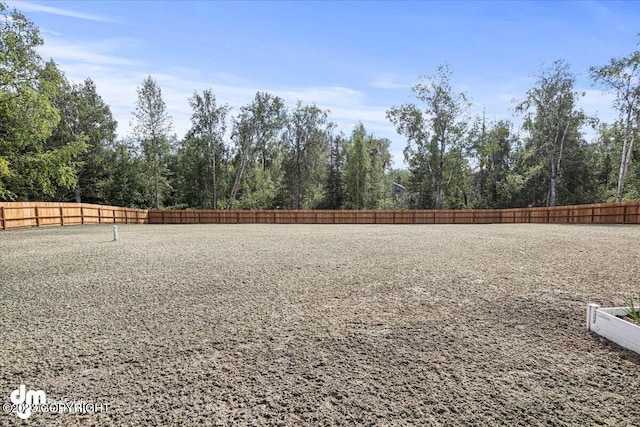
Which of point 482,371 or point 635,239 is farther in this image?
point 635,239

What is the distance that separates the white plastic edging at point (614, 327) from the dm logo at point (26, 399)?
4.39m

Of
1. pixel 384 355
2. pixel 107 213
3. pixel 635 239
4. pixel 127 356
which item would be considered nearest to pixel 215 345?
pixel 127 356

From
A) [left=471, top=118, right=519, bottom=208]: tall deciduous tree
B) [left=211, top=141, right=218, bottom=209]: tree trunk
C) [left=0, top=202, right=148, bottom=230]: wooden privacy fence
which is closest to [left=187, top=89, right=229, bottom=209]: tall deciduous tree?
[left=211, top=141, right=218, bottom=209]: tree trunk

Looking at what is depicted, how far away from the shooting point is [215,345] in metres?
2.81

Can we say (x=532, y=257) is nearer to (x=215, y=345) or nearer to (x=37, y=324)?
(x=215, y=345)

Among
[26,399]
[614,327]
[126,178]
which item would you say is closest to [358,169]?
[126,178]

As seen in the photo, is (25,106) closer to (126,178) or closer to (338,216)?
(126,178)

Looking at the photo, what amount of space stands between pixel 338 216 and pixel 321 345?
19.5 m

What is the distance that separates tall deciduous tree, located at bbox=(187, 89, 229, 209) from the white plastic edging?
92.8 feet

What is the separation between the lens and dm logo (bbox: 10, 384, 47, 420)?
6.63 feet

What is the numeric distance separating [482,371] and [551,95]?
2821cm

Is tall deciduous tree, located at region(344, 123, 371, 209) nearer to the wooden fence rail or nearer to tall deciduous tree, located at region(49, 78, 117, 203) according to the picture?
the wooden fence rail

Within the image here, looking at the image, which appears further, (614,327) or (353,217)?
(353,217)

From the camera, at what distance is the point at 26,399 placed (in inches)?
83.7
